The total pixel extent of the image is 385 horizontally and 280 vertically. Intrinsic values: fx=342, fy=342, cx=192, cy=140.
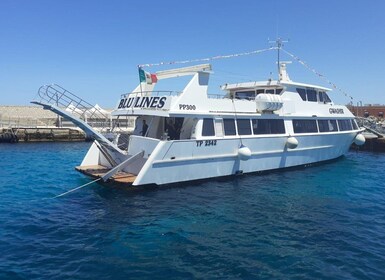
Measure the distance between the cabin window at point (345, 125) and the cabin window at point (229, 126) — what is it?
34.5 ft

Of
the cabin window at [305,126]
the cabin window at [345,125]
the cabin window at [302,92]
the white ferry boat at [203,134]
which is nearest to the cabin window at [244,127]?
the white ferry boat at [203,134]

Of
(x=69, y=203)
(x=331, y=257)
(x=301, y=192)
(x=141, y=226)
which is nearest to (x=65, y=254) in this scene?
(x=141, y=226)

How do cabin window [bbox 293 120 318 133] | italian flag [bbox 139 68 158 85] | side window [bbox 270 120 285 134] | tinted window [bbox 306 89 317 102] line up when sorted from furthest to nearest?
1. tinted window [bbox 306 89 317 102]
2. cabin window [bbox 293 120 318 133]
3. side window [bbox 270 120 285 134]
4. italian flag [bbox 139 68 158 85]

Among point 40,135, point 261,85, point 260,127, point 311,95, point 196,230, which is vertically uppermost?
point 261,85

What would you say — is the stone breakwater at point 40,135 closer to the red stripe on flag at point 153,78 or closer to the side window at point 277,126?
the red stripe on flag at point 153,78

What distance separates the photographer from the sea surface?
7.96 meters

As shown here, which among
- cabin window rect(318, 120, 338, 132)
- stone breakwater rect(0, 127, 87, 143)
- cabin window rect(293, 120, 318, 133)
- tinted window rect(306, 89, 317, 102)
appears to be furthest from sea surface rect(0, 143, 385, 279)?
stone breakwater rect(0, 127, 87, 143)

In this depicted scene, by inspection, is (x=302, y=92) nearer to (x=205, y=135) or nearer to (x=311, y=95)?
(x=311, y=95)

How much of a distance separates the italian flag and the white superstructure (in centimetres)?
12

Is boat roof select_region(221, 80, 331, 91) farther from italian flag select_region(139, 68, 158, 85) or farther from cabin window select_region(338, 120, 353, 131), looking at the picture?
italian flag select_region(139, 68, 158, 85)

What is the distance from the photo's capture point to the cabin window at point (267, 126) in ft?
59.2

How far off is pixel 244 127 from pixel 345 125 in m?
10.9

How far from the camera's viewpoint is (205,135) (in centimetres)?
1583

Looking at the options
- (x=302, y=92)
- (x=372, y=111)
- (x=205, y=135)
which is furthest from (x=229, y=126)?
(x=372, y=111)
